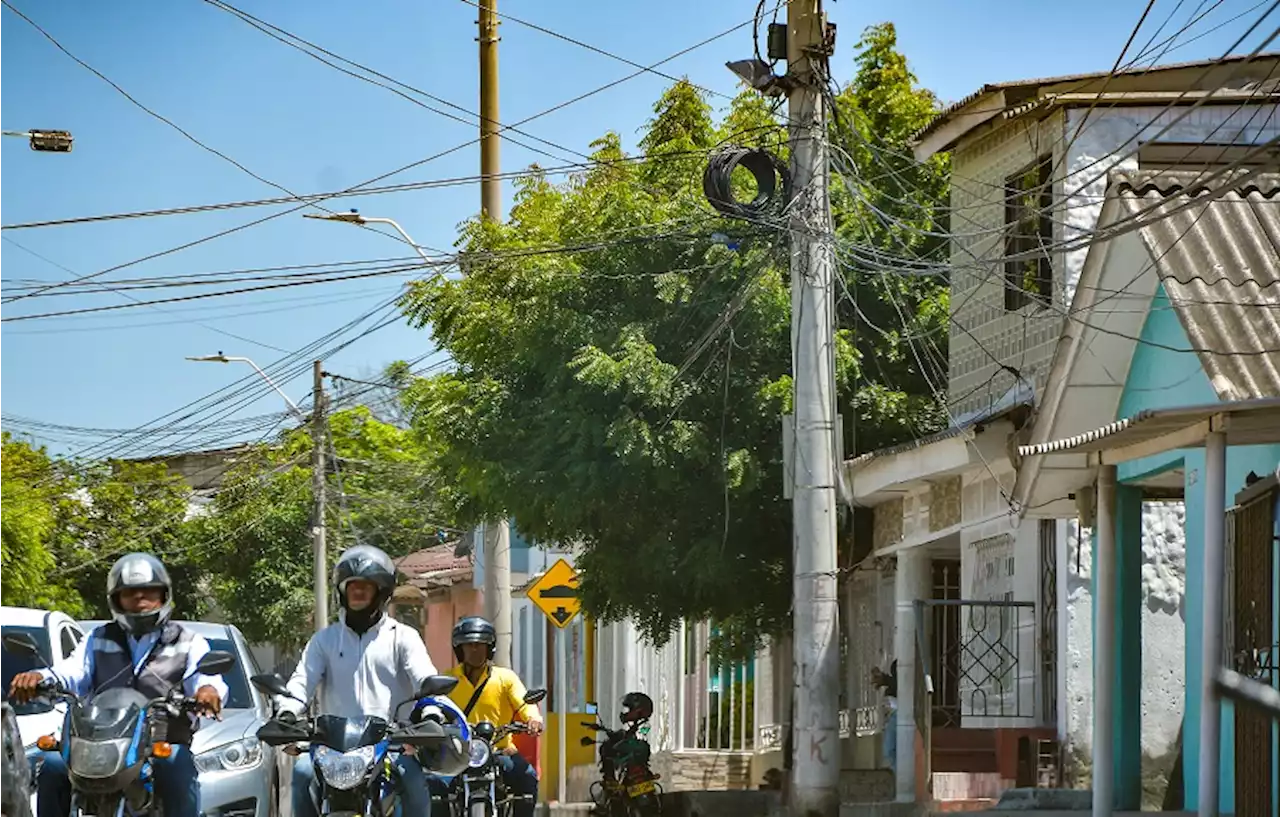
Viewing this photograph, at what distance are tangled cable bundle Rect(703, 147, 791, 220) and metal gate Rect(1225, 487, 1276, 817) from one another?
205 inches

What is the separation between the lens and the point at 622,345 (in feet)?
75.1

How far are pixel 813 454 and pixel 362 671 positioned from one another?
25.2 feet

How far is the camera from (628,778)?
2039 centimetres

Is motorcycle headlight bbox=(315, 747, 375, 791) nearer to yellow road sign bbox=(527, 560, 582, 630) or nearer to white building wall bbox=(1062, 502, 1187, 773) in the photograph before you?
white building wall bbox=(1062, 502, 1187, 773)

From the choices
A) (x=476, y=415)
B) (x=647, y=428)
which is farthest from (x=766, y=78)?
(x=476, y=415)

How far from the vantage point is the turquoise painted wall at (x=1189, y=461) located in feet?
50.0

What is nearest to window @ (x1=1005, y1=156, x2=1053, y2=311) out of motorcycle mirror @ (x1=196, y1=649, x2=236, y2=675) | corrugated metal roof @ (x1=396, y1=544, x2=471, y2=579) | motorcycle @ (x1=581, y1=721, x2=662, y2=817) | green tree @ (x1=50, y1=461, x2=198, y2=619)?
motorcycle @ (x1=581, y1=721, x2=662, y2=817)

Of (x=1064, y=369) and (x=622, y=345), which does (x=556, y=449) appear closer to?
(x=622, y=345)

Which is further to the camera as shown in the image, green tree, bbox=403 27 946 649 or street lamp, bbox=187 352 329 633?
street lamp, bbox=187 352 329 633

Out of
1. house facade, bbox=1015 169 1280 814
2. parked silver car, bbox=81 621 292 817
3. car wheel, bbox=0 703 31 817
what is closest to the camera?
car wheel, bbox=0 703 31 817

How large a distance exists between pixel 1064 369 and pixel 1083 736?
16.2 feet

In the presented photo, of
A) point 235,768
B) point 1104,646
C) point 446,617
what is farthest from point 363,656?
point 446,617

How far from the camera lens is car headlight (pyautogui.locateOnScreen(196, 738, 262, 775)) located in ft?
43.7

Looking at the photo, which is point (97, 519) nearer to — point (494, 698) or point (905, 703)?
point (905, 703)
